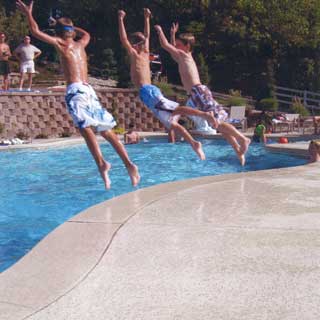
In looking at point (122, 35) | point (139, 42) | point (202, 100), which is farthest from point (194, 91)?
point (122, 35)

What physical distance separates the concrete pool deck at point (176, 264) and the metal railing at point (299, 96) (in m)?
19.1

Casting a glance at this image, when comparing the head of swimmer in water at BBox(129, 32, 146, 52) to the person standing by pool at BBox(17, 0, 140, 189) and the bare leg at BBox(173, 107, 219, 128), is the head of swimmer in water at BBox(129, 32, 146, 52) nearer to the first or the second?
the bare leg at BBox(173, 107, 219, 128)

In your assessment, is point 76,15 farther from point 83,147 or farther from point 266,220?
point 266,220

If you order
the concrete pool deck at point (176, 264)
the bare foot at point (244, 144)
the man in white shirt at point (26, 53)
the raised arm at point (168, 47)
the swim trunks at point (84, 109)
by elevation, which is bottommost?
the concrete pool deck at point (176, 264)

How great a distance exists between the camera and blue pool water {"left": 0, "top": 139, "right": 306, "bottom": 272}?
312 inches

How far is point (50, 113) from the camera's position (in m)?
18.8

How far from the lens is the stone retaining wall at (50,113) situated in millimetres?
17625

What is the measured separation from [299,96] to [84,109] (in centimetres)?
2171

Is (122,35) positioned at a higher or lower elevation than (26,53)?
lower

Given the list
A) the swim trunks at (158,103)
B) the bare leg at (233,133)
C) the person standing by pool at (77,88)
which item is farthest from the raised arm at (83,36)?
the bare leg at (233,133)

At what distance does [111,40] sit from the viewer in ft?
102

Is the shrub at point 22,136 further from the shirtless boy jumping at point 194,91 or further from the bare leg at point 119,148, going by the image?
the bare leg at point 119,148

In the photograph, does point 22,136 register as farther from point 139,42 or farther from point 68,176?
point 139,42

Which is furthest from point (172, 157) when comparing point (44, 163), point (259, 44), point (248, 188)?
point (259, 44)
